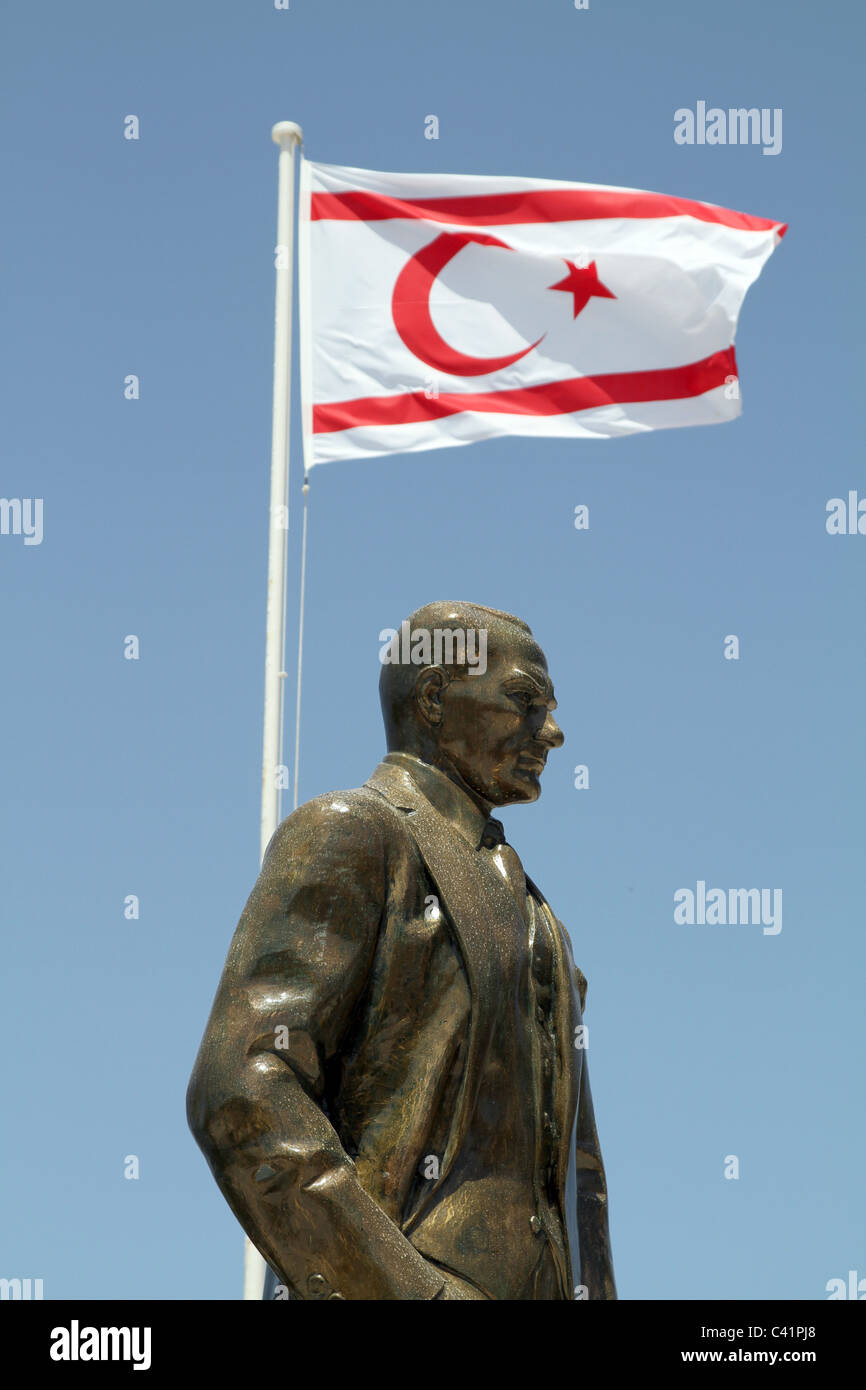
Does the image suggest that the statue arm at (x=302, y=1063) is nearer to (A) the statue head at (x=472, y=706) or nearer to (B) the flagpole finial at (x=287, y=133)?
(A) the statue head at (x=472, y=706)

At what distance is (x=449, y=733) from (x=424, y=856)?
53 centimetres

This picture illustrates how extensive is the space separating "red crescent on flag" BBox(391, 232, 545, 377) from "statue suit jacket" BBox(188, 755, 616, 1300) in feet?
26.6

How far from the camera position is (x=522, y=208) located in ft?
49.1

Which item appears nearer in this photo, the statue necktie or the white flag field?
the statue necktie

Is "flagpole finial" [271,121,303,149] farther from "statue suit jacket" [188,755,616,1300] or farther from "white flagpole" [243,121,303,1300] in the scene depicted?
"statue suit jacket" [188,755,616,1300]

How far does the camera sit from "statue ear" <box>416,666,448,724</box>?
6797 mm

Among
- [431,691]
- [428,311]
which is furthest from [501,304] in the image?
[431,691]

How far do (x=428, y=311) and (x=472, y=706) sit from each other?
319 inches

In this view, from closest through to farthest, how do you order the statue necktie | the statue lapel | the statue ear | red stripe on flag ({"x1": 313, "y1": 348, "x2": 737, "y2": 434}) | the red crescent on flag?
the statue lapel, the statue necktie, the statue ear, red stripe on flag ({"x1": 313, "y1": 348, "x2": 737, "y2": 434}), the red crescent on flag

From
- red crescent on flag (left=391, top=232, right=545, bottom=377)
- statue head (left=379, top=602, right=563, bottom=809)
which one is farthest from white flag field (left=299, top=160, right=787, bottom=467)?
statue head (left=379, top=602, right=563, bottom=809)

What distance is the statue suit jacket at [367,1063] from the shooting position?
5.83 m

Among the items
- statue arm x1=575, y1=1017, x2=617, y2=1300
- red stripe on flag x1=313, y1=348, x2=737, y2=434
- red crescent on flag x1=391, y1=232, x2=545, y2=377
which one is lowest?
statue arm x1=575, y1=1017, x2=617, y2=1300

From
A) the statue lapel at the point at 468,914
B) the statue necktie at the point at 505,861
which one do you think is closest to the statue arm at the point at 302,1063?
the statue lapel at the point at 468,914

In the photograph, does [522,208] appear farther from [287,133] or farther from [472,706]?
[472,706]
